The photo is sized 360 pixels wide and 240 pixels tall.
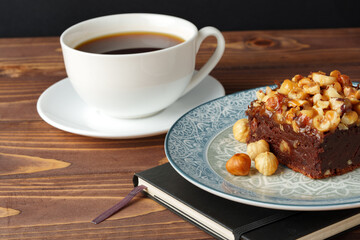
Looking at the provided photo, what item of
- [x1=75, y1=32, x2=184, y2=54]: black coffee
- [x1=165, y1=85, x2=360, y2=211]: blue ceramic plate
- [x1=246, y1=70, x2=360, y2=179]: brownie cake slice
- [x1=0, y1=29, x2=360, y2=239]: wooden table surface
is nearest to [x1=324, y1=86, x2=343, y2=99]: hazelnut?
[x1=246, y1=70, x2=360, y2=179]: brownie cake slice

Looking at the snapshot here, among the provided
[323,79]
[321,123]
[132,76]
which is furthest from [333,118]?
[132,76]

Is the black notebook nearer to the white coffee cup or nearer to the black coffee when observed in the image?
the white coffee cup

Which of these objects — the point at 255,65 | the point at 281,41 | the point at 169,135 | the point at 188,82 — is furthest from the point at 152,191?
the point at 281,41

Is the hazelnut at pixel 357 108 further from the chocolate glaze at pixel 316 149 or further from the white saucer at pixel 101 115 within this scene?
the white saucer at pixel 101 115

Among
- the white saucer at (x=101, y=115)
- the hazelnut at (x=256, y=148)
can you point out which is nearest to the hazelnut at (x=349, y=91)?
the hazelnut at (x=256, y=148)

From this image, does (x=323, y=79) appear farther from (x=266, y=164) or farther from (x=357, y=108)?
(x=266, y=164)

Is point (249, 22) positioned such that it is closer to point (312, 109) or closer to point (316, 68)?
point (316, 68)
